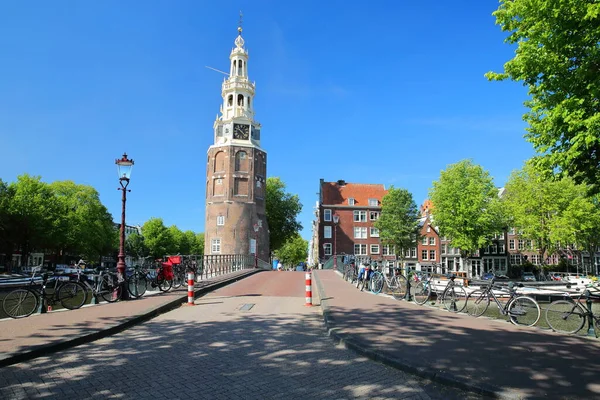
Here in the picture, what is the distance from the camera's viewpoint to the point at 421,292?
13930 millimetres

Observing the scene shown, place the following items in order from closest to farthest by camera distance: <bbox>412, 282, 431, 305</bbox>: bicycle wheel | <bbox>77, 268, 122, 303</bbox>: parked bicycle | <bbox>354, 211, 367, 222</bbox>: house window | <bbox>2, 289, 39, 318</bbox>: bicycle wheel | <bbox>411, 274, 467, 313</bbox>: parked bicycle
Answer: <bbox>2, 289, 39, 318</bbox>: bicycle wheel, <bbox>77, 268, 122, 303</bbox>: parked bicycle, <bbox>411, 274, 467, 313</bbox>: parked bicycle, <bbox>412, 282, 431, 305</bbox>: bicycle wheel, <bbox>354, 211, 367, 222</bbox>: house window

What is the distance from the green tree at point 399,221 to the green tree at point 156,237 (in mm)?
50082

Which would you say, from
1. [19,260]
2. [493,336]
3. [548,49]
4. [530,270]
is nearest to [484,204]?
[530,270]

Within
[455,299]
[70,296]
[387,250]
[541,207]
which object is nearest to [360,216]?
[387,250]

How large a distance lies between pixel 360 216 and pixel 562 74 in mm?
58143

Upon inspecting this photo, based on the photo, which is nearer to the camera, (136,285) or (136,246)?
(136,285)

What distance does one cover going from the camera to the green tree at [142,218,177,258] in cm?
8769

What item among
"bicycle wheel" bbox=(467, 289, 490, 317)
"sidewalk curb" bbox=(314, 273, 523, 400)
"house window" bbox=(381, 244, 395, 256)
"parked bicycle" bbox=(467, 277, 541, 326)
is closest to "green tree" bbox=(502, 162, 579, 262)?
"house window" bbox=(381, 244, 395, 256)

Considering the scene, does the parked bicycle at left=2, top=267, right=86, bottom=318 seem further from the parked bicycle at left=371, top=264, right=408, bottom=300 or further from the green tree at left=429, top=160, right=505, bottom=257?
the green tree at left=429, top=160, right=505, bottom=257

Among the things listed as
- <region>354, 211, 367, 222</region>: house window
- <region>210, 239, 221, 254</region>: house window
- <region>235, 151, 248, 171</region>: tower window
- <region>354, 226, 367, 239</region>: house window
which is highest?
<region>235, 151, 248, 171</region>: tower window

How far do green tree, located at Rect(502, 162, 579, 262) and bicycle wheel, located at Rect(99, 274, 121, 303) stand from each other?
39234 mm

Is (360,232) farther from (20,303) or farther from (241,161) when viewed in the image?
(20,303)

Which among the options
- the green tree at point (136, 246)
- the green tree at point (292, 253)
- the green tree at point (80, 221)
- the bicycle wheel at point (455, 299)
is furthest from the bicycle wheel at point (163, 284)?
the green tree at point (292, 253)

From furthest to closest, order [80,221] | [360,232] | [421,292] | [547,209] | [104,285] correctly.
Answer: [360,232], [80,221], [547,209], [421,292], [104,285]
